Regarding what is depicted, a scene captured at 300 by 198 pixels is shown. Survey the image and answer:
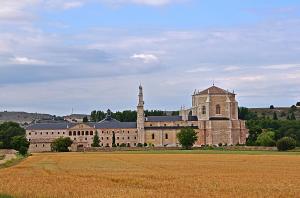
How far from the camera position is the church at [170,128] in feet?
580

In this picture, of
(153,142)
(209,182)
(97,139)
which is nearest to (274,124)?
(153,142)

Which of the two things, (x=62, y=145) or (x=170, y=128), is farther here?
(x=170, y=128)

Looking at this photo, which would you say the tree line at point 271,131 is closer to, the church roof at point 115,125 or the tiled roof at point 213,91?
the tiled roof at point 213,91

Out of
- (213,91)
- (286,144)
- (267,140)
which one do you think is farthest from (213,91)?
(286,144)

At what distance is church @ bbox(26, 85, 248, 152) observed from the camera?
580 feet

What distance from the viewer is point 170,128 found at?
185 meters

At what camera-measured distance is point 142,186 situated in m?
32.9

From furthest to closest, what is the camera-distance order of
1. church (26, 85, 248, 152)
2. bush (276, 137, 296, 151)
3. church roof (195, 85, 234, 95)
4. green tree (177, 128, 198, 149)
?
church roof (195, 85, 234, 95) < church (26, 85, 248, 152) < green tree (177, 128, 198, 149) < bush (276, 137, 296, 151)

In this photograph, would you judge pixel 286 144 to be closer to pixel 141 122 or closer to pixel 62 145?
pixel 62 145

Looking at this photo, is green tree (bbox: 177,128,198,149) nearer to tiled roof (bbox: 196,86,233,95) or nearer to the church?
the church

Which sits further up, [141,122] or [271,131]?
[141,122]

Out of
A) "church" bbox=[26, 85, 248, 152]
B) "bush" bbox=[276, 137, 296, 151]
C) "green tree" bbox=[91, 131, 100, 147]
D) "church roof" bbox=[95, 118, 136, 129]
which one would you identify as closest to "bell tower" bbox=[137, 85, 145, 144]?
"church" bbox=[26, 85, 248, 152]

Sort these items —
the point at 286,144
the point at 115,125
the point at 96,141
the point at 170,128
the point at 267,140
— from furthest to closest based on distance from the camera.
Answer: the point at 115,125
the point at 170,128
the point at 96,141
the point at 267,140
the point at 286,144

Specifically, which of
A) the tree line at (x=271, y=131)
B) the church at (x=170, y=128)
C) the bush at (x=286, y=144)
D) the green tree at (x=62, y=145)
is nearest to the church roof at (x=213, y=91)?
the church at (x=170, y=128)
